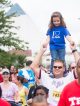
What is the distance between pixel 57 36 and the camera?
10.3 metres

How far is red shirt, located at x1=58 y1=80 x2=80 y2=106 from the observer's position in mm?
6746

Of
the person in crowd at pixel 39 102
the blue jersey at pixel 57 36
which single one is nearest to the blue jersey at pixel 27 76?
the blue jersey at pixel 57 36

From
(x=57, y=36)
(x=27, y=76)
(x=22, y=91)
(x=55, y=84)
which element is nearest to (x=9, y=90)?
(x=22, y=91)

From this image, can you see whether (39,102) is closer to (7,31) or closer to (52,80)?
(52,80)

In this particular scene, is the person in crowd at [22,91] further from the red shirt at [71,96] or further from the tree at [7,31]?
the tree at [7,31]

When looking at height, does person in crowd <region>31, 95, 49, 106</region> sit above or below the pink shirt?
above

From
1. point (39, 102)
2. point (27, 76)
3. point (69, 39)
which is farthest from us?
point (27, 76)

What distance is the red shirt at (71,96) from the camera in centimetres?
675

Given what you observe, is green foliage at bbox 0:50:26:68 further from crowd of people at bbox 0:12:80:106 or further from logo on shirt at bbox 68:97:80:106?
logo on shirt at bbox 68:97:80:106

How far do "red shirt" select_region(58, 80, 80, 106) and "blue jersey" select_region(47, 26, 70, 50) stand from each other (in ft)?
10.9

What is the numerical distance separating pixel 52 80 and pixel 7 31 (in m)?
39.0

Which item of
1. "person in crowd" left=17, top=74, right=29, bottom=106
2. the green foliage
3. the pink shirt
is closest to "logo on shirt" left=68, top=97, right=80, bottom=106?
"person in crowd" left=17, top=74, right=29, bottom=106

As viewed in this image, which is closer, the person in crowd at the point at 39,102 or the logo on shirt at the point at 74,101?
the person in crowd at the point at 39,102

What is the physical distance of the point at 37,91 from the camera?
301 inches
